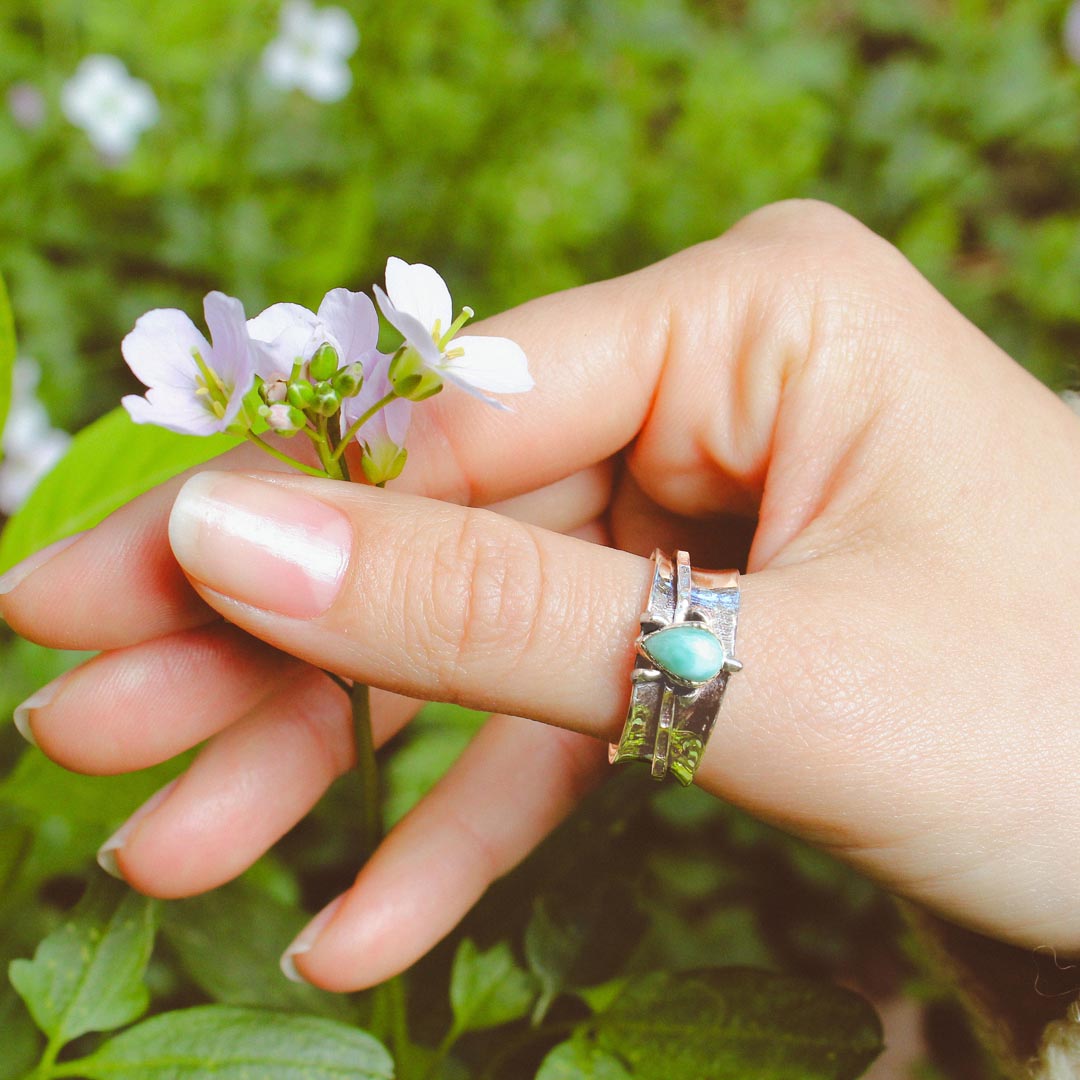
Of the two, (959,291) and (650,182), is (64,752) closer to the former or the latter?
(650,182)

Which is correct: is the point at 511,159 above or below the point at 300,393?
below

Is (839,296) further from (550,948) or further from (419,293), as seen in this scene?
(550,948)

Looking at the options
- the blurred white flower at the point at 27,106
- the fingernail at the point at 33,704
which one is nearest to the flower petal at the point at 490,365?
the fingernail at the point at 33,704

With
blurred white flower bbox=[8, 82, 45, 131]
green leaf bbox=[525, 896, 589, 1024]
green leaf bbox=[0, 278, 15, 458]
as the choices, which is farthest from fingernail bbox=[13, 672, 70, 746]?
blurred white flower bbox=[8, 82, 45, 131]

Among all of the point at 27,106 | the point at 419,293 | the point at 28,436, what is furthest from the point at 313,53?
the point at 419,293

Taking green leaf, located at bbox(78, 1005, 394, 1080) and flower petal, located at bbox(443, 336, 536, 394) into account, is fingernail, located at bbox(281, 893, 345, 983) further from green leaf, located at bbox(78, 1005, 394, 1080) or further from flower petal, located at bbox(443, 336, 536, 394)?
flower petal, located at bbox(443, 336, 536, 394)

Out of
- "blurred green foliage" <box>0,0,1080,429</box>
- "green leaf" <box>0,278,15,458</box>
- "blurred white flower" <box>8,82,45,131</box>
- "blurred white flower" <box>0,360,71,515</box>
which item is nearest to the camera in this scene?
"green leaf" <box>0,278,15,458</box>
